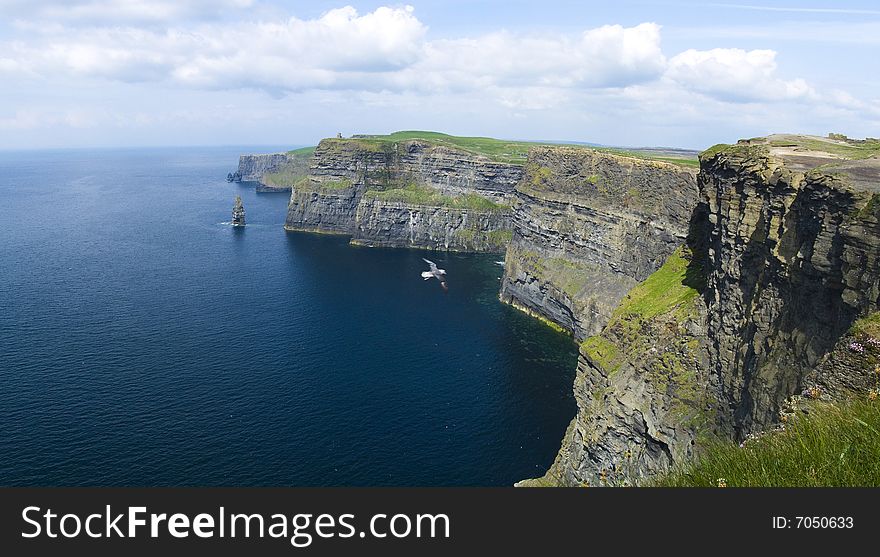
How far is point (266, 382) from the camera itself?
322 feet

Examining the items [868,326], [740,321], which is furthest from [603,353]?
[868,326]

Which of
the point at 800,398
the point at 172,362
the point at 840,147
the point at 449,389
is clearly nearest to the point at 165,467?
the point at 172,362

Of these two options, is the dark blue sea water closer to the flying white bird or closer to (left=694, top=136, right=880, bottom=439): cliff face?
the flying white bird

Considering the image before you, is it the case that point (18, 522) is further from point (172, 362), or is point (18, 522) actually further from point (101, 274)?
point (101, 274)

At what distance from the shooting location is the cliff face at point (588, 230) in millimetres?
118438

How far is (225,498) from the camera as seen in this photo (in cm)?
1591

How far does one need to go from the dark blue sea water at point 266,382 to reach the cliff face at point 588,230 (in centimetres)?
857

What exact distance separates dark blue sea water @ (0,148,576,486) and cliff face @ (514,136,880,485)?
73.9ft

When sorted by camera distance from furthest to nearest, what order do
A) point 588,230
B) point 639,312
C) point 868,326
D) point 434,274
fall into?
point 434,274
point 588,230
point 639,312
point 868,326

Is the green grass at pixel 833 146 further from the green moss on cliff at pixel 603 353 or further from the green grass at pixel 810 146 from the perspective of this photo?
the green moss on cliff at pixel 603 353

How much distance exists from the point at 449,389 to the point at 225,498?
3365 inches

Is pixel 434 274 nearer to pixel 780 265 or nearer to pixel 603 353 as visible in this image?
pixel 603 353

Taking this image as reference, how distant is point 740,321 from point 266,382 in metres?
78.2

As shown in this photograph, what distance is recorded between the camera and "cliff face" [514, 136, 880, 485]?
1336 inches
